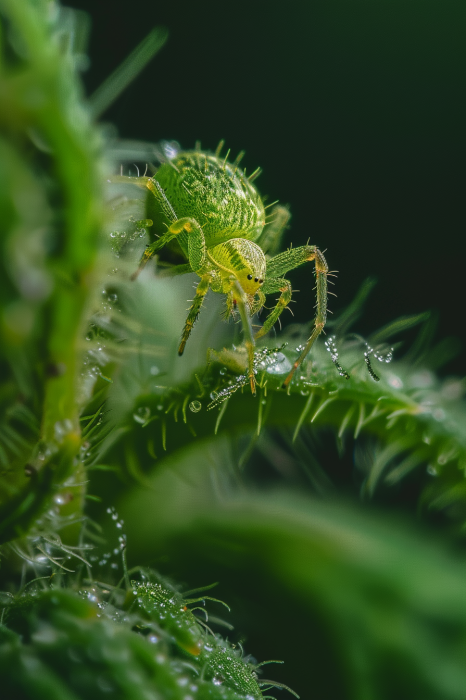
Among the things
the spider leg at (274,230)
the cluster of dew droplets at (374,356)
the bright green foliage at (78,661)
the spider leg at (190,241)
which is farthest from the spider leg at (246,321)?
the bright green foliage at (78,661)

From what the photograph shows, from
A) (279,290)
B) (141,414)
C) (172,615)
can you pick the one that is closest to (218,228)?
(279,290)

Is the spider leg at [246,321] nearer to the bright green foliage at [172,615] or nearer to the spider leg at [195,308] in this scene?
the spider leg at [195,308]

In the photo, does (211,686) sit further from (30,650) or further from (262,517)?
(262,517)

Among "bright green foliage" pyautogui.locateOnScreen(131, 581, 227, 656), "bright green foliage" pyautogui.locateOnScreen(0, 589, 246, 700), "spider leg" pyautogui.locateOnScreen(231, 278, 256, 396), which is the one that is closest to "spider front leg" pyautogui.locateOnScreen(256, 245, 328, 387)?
"spider leg" pyautogui.locateOnScreen(231, 278, 256, 396)

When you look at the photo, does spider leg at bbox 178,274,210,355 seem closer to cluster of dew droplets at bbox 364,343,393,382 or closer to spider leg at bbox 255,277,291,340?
spider leg at bbox 255,277,291,340

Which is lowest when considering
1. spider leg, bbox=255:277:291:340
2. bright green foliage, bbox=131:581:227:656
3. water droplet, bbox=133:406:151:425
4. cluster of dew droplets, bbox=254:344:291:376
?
bright green foliage, bbox=131:581:227:656

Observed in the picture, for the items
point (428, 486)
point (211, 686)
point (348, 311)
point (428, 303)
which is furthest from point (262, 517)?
point (428, 303)
